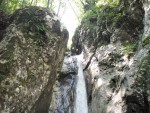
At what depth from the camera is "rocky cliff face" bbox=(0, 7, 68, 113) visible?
5.38 m

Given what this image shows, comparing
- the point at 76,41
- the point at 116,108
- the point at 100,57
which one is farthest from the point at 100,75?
the point at 76,41

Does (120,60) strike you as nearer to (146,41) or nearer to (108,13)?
(146,41)

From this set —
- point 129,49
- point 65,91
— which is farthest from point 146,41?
point 65,91

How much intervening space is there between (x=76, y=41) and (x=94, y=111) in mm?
11249

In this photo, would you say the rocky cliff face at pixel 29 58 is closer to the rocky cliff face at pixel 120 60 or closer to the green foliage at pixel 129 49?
the rocky cliff face at pixel 120 60

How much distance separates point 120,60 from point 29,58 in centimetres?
450

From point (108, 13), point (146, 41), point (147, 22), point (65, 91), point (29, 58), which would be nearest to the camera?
point (29, 58)

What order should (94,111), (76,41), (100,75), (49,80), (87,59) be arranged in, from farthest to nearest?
(76,41) → (87,59) → (100,75) → (94,111) → (49,80)

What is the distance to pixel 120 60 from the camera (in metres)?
9.23

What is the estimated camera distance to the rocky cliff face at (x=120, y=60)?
238 inches

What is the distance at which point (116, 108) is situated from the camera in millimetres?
6406

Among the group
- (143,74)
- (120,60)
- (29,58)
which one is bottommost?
(143,74)

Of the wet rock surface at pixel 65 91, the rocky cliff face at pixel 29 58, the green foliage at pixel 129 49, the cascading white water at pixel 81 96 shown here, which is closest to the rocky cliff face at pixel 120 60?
the green foliage at pixel 129 49

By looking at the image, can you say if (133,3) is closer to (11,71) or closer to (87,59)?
(87,59)
